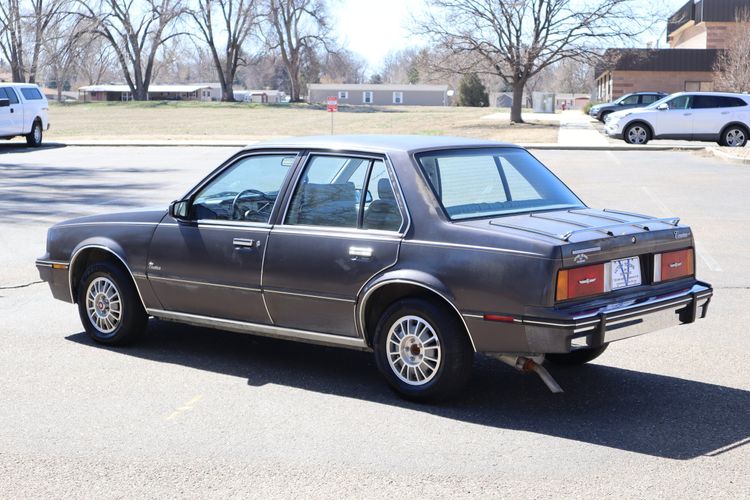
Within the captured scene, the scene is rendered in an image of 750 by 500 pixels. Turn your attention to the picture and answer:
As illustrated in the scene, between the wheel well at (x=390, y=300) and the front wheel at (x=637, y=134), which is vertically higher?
the front wheel at (x=637, y=134)

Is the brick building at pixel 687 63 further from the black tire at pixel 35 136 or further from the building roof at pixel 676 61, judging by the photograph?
the black tire at pixel 35 136

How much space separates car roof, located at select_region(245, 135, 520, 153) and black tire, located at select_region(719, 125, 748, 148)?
2650 cm

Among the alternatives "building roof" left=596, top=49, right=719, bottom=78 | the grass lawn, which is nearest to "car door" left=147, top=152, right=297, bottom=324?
the grass lawn

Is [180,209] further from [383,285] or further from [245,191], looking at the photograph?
[383,285]

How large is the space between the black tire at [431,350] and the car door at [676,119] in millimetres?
27844

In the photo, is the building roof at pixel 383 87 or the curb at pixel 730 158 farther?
the building roof at pixel 383 87

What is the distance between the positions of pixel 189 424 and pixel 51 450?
29.2 inches

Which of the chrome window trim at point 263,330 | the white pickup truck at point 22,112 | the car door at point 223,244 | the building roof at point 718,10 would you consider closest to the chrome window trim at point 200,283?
the car door at point 223,244

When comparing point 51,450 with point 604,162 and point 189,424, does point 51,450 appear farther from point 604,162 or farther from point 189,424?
point 604,162

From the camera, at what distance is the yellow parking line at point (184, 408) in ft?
18.3

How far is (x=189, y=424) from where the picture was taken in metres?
5.45

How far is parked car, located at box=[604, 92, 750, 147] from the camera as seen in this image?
3105cm

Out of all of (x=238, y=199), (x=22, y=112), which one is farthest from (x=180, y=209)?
(x=22, y=112)

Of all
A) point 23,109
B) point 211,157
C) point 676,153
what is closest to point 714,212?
point 676,153
